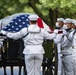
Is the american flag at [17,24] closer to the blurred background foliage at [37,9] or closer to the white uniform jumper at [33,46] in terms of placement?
the white uniform jumper at [33,46]

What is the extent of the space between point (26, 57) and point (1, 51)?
1.95m

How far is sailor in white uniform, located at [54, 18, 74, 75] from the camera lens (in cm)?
1083

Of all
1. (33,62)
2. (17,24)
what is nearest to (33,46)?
(33,62)

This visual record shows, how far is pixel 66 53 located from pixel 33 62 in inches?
58.7

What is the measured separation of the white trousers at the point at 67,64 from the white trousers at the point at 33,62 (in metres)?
1.41

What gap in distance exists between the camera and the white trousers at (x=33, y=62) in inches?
390

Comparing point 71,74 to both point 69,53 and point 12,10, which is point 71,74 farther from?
point 12,10

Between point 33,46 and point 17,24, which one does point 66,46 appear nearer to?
point 33,46

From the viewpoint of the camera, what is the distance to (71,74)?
1127 centimetres

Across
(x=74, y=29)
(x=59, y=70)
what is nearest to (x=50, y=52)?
(x=59, y=70)

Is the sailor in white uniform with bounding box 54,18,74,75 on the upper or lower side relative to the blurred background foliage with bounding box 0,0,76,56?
lower

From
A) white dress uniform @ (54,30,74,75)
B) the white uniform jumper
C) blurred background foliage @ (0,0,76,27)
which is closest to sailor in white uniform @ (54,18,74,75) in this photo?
white dress uniform @ (54,30,74,75)

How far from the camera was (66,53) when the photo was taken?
11156 mm

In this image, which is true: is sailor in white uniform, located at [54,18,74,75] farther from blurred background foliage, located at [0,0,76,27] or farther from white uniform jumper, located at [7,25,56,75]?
blurred background foliage, located at [0,0,76,27]
